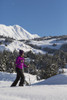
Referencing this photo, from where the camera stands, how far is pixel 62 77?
12.7 metres

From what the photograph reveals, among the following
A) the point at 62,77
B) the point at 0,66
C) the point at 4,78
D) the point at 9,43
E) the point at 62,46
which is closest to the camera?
the point at 62,77

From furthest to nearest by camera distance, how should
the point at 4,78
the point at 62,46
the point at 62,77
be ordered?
the point at 62,46 → the point at 4,78 → the point at 62,77

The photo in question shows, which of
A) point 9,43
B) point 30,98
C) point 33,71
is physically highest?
point 9,43

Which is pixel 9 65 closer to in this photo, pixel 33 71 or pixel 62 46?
pixel 33 71

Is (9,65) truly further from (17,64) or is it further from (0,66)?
(17,64)

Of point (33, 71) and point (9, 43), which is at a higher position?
point (9, 43)

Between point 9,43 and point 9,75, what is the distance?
112699mm

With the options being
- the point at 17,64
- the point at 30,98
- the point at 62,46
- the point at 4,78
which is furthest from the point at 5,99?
the point at 62,46

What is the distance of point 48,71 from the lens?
115ft

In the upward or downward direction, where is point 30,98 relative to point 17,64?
downward

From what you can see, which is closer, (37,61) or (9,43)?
(37,61)

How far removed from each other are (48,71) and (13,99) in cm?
3096

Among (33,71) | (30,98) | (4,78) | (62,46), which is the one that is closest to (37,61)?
(33,71)

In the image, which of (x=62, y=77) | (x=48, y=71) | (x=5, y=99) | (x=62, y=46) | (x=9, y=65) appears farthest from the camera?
(x=62, y=46)
